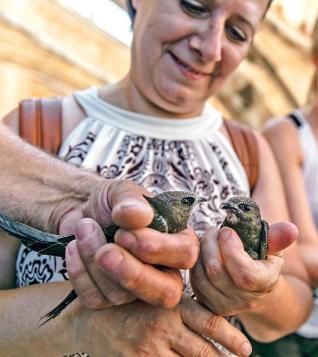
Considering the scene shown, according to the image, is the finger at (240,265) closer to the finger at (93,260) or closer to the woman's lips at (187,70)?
the finger at (93,260)

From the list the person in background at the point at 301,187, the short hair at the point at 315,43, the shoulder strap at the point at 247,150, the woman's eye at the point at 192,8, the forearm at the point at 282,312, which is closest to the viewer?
the forearm at the point at 282,312

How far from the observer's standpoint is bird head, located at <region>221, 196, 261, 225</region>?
966 millimetres

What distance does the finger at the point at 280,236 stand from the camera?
1.02 meters

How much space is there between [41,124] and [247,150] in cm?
44

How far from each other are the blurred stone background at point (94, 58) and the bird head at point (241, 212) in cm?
327

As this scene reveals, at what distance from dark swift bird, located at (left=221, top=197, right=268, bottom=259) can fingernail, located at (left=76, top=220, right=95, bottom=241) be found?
0.63ft

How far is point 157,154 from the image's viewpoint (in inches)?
55.4

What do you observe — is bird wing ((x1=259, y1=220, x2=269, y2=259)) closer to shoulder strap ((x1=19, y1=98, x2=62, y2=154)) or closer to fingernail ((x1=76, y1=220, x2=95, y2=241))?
fingernail ((x1=76, y1=220, x2=95, y2=241))

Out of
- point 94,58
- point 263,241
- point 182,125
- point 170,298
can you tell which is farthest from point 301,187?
point 94,58

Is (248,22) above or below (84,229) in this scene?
above

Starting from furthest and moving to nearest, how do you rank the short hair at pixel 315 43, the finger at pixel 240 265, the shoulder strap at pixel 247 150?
the short hair at pixel 315 43 < the shoulder strap at pixel 247 150 < the finger at pixel 240 265

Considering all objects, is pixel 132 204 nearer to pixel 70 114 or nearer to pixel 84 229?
pixel 84 229

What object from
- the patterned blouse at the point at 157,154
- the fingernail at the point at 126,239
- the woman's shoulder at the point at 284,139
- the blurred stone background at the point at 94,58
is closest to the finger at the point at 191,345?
the fingernail at the point at 126,239

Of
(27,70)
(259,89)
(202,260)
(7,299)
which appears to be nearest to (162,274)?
(202,260)
